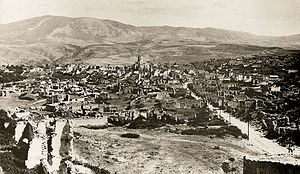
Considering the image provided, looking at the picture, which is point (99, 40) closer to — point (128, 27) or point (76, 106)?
point (128, 27)

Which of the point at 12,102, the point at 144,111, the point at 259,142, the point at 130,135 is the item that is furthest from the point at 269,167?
the point at 12,102

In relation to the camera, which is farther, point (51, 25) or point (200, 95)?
point (51, 25)

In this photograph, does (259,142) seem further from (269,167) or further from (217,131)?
(269,167)

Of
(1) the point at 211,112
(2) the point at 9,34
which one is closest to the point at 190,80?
(1) the point at 211,112

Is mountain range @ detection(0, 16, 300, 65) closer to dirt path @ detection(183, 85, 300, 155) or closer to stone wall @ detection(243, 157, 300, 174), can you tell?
dirt path @ detection(183, 85, 300, 155)

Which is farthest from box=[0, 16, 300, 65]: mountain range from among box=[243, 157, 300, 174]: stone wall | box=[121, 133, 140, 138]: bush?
A: box=[243, 157, 300, 174]: stone wall

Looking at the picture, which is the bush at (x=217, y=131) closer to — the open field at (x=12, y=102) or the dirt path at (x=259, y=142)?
the dirt path at (x=259, y=142)
